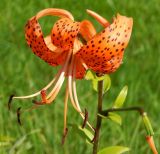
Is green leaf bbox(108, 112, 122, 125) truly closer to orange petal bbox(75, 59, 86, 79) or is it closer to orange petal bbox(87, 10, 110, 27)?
orange petal bbox(75, 59, 86, 79)

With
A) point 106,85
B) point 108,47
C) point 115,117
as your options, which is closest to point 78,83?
point 106,85

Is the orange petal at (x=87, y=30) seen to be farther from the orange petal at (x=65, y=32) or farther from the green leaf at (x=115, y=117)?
the green leaf at (x=115, y=117)

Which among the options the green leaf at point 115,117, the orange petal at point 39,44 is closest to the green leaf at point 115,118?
the green leaf at point 115,117

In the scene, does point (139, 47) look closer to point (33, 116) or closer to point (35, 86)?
point (35, 86)

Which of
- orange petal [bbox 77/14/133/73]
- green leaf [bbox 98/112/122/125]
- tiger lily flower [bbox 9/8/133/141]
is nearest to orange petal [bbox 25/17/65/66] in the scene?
tiger lily flower [bbox 9/8/133/141]

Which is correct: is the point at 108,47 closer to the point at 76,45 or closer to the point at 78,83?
the point at 76,45
